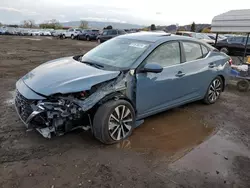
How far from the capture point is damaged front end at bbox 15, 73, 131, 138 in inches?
122

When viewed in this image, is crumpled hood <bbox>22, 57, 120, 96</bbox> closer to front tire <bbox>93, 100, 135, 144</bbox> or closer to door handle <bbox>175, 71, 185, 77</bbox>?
front tire <bbox>93, 100, 135, 144</bbox>

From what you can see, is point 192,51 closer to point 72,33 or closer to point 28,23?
point 72,33

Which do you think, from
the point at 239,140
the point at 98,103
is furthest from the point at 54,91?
the point at 239,140

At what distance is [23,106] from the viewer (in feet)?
10.8

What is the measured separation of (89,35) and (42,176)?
28716 mm

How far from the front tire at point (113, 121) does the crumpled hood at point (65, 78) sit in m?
0.40

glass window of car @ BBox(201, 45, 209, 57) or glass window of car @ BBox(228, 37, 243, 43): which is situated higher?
glass window of car @ BBox(201, 45, 209, 57)

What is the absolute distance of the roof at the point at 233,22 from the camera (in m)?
8.04

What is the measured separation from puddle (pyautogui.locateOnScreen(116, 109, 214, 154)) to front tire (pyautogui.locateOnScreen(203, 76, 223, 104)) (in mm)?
737

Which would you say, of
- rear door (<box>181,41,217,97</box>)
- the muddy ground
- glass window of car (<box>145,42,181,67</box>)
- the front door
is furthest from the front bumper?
rear door (<box>181,41,217,97</box>)

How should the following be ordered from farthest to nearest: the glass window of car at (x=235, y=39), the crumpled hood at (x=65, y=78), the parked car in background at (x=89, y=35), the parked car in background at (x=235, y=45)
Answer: the parked car in background at (x=89, y=35), the glass window of car at (x=235, y=39), the parked car in background at (x=235, y=45), the crumpled hood at (x=65, y=78)

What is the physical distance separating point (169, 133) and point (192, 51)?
1.81m

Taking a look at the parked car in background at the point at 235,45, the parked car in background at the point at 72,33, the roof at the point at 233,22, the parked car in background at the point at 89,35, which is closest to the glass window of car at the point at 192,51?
the roof at the point at 233,22

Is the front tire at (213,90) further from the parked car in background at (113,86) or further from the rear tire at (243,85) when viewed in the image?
the rear tire at (243,85)
